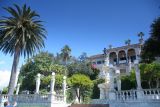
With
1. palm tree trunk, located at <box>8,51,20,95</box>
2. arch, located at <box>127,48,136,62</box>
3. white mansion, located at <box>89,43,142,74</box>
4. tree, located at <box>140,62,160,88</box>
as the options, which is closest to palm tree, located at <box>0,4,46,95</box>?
palm tree trunk, located at <box>8,51,20,95</box>

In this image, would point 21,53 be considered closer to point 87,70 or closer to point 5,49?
point 5,49

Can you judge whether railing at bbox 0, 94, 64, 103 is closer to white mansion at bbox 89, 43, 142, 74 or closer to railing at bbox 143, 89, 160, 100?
railing at bbox 143, 89, 160, 100

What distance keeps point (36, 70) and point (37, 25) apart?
652 inches

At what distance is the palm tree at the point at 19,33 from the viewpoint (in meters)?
26.1

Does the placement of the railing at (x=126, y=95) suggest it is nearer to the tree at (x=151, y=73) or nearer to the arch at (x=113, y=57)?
the tree at (x=151, y=73)

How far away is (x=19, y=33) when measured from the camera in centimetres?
2672

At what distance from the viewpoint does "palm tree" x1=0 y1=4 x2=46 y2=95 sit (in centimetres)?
2608

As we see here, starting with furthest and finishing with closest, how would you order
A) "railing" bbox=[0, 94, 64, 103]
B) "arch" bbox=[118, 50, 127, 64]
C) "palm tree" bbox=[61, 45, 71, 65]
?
"arch" bbox=[118, 50, 127, 64], "palm tree" bbox=[61, 45, 71, 65], "railing" bbox=[0, 94, 64, 103]

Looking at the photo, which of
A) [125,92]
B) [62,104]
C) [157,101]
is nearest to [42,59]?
[62,104]

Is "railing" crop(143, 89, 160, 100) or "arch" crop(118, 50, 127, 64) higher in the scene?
"arch" crop(118, 50, 127, 64)

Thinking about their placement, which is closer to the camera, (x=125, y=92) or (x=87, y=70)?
(x=125, y=92)

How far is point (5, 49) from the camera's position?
27.1m

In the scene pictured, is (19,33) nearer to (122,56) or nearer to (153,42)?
(153,42)

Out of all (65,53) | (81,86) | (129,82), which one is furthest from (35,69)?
(65,53)
